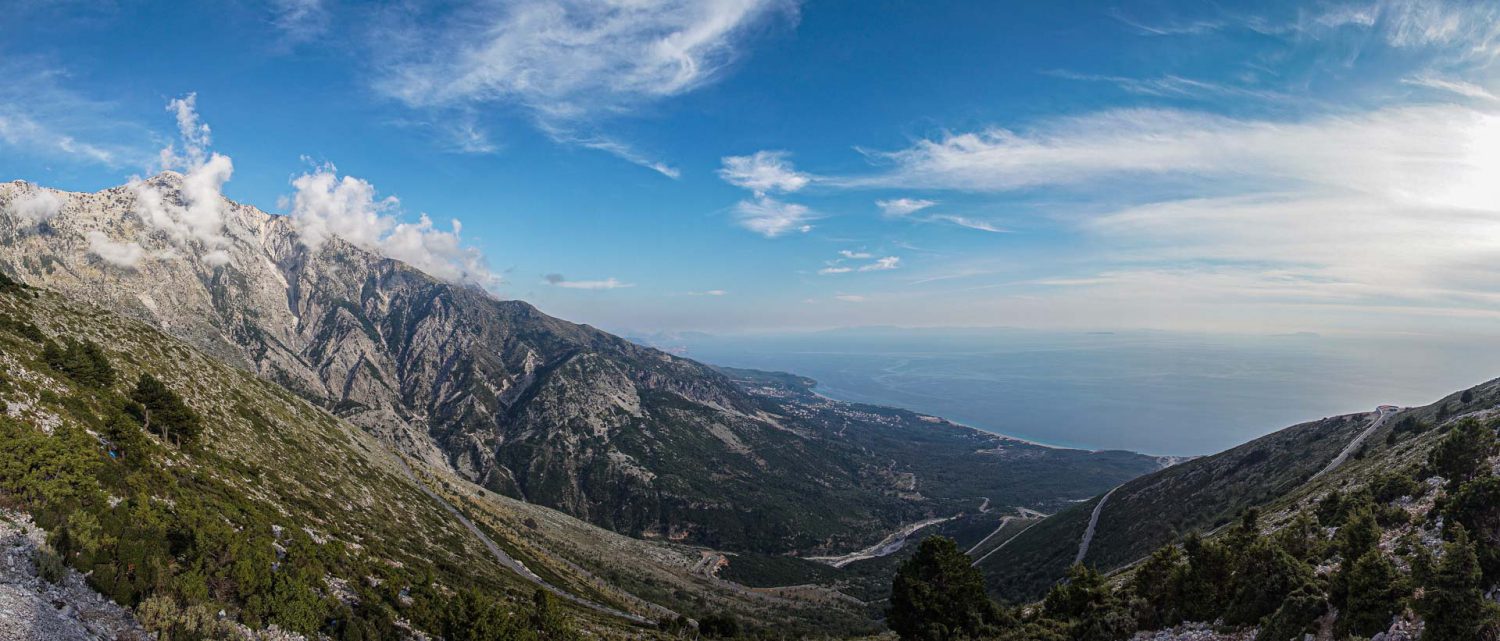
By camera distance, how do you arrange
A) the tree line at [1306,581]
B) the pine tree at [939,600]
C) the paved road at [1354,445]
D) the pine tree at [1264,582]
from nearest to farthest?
1. the tree line at [1306,581]
2. the pine tree at [1264,582]
3. the pine tree at [939,600]
4. the paved road at [1354,445]

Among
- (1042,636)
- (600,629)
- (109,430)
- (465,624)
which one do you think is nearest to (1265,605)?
(1042,636)

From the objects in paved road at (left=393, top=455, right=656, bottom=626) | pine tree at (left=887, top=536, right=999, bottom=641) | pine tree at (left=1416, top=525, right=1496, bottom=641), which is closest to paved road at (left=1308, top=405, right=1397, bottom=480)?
pine tree at (left=887, top=536, right=999, bottom=641)

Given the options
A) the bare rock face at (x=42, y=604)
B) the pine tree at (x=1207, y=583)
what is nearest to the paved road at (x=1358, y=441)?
the pine tree at (x=1207, y=583)

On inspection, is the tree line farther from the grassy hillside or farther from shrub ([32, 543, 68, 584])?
shrub ([32, 543, 68, 584])

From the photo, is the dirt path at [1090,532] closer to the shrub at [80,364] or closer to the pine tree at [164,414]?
the pine tree at [164,414]

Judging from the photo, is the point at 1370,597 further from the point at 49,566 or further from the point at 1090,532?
the point at 1090,532

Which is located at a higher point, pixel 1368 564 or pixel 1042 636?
pixel 1368 564

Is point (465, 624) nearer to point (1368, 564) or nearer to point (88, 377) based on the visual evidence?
point (1368, 564)

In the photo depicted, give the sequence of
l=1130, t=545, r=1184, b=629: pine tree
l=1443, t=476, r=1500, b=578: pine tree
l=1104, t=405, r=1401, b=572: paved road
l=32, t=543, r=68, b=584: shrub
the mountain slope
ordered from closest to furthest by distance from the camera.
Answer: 1. l=32, t=543, r=68, b=584: shrub
2. l=1443, t=476, r=1500, b=578: pine tree
3. l=1130, t=545, r=1184, b=629: pine tree
4. the mountain slope
5. l=1104, t=405, r=1401, b=572: paved road
